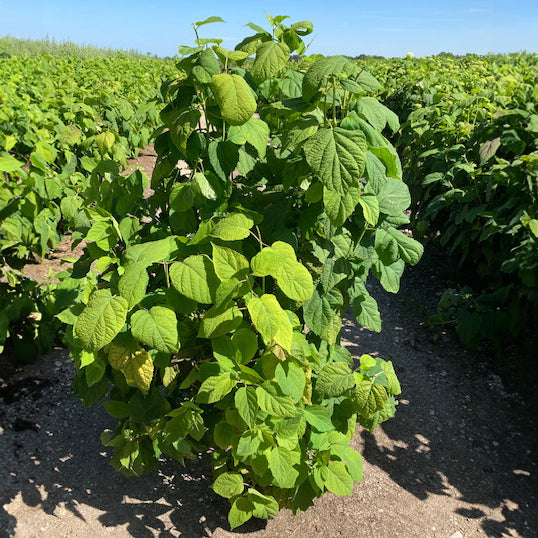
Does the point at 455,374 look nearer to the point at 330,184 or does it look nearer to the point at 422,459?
the point at 422,459

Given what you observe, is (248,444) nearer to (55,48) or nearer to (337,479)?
(337,479)

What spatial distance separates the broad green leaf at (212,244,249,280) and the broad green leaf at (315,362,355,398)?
71 centimetres

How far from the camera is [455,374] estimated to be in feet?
12.4

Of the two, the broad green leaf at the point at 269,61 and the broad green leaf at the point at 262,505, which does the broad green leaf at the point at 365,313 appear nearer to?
the broad green leaf at the point at 262,505

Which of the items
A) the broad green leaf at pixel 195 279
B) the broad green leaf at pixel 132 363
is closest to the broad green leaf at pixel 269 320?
the broad green leaf at pixel 195 279

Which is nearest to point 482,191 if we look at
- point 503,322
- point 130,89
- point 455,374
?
point 503,322

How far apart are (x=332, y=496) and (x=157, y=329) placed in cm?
153

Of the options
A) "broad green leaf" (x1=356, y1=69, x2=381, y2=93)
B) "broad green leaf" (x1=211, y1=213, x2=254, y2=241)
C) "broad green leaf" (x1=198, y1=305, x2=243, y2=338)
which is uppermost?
"broad green leaf" (x1=356, y1=69, x2=381, y2=93)

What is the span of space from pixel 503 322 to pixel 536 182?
998mm

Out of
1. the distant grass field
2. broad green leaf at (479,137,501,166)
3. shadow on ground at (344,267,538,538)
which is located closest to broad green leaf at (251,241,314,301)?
shadow on ground at (344,267,538,538)

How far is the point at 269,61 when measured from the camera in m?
1.80

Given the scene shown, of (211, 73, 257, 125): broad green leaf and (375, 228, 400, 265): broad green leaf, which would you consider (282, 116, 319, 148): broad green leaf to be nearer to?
(211, 73, 257, 125): broad green leaf

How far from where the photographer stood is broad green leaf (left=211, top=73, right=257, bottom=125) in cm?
169

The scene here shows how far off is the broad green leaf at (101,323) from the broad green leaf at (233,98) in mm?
693
